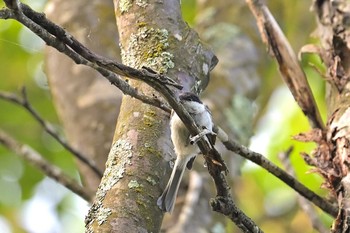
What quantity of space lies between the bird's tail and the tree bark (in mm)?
15

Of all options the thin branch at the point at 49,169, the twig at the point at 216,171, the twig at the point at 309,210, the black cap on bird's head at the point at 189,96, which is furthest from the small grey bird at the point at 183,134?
the thin branch at the point at 49,169

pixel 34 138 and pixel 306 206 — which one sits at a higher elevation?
pixel 34 138

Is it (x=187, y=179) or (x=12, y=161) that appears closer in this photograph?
(x=187, y=179)

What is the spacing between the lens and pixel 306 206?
231 centimetres

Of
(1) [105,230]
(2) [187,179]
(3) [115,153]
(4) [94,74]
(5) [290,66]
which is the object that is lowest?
(1) [105,230]

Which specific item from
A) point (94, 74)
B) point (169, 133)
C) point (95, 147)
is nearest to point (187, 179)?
point (95, 147)

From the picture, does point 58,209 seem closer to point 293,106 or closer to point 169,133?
point 293,106

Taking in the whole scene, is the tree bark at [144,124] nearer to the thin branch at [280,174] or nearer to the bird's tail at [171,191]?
the bird's tail at [171,191]

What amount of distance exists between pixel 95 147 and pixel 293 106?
7.08 ft

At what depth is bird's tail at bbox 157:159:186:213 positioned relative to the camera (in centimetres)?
150

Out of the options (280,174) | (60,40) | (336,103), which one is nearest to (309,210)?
(336,103)

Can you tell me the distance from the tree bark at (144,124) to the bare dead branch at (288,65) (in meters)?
0.48

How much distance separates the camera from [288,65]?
2199 millimetres

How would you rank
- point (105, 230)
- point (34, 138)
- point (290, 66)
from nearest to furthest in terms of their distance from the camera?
1. point (105, 230)
2. point (290, 66)
3. point (34, 138)
